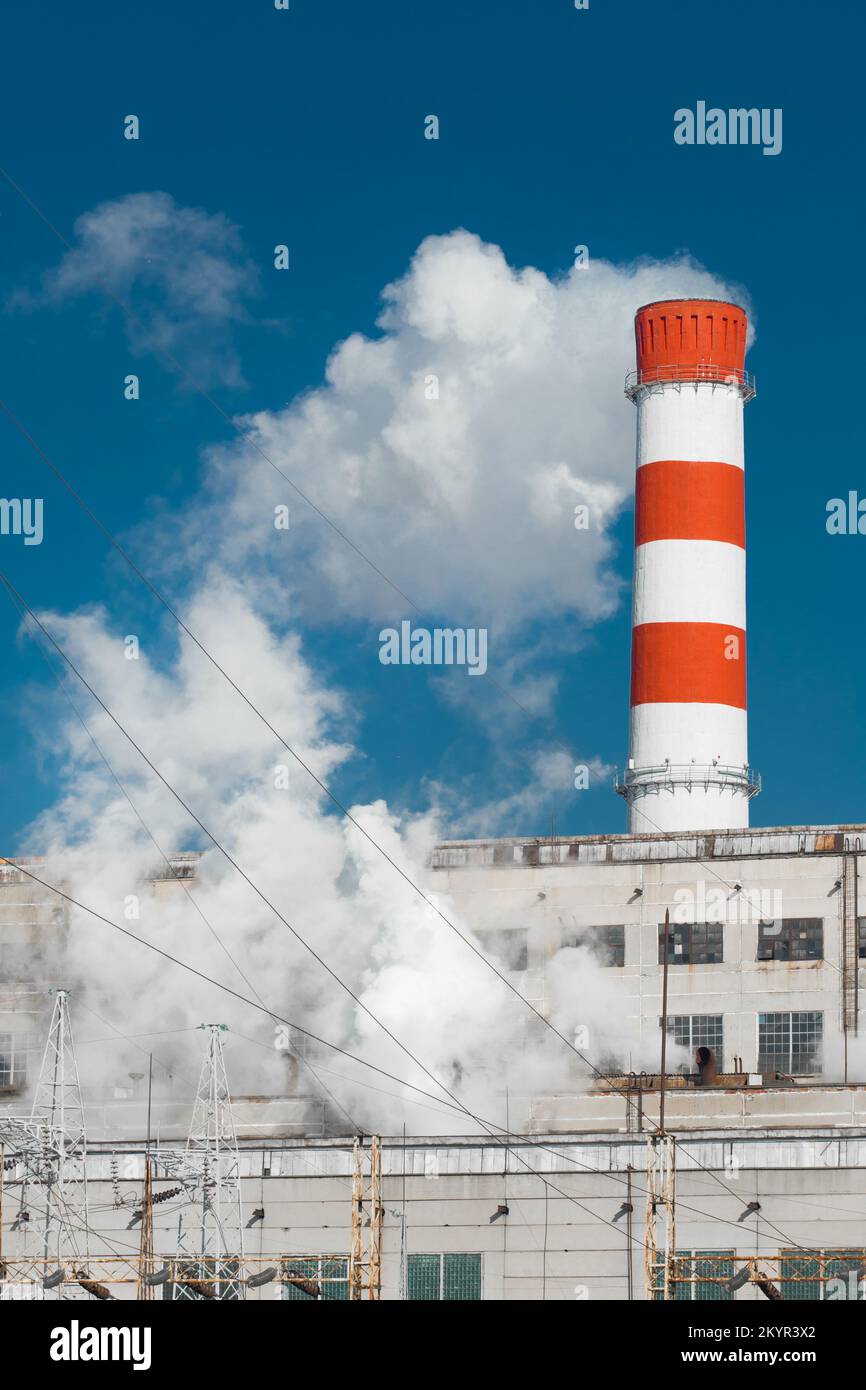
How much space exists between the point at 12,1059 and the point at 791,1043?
2446 cm

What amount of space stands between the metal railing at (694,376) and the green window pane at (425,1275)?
30396mm

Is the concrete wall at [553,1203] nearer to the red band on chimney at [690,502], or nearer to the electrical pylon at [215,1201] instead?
the electrical pylon at [215,1201]

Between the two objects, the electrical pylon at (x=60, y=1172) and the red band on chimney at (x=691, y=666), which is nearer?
the electrical pylon at (x=60, y=1172)

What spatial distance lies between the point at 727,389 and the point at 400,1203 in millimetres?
29640

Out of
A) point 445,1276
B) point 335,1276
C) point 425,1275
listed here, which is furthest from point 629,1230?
point 335,1276

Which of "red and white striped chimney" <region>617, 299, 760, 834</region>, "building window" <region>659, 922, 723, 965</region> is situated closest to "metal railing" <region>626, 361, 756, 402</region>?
"red and white striped chimney" <region>617, 299, 760, 834</region>

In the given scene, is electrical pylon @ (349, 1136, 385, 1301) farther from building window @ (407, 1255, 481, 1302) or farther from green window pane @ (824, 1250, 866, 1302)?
green window pane @ (824, 1250, 866, 1302)

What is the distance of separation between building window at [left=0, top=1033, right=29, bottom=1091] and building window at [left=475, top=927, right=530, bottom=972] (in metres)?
15.2

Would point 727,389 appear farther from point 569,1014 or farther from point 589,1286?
point 589,1286

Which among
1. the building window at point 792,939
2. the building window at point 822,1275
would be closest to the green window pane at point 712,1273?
the building window at point 822,1275

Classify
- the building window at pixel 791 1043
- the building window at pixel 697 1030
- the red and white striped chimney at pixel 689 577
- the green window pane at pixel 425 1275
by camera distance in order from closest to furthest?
the green window pane at pixel 425 1275
the building window at pixel 791 1043
the building window at pixel 697 1030
the red and white striped chimney at pixel 689 577

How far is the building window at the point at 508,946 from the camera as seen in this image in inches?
2409

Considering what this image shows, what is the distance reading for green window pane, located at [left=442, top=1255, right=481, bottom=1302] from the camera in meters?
48.9
